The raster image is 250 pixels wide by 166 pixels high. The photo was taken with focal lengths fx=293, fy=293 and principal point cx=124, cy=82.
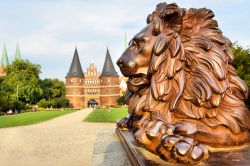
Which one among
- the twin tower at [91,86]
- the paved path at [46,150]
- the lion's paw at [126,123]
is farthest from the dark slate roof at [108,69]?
the lion's paw at [126,123]

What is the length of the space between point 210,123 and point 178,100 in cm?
25

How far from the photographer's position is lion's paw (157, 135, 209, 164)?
144cm

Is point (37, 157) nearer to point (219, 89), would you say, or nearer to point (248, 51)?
point (219, 89)

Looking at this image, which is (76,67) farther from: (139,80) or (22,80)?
(139,80)

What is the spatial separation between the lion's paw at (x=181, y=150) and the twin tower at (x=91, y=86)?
2994 inches

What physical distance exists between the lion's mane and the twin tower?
75.6 m

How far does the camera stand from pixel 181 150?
1434 mm

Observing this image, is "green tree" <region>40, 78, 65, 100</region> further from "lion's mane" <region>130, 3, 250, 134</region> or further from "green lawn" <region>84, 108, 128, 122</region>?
"lion's mane" <region>130, 3, 250, 134</region>

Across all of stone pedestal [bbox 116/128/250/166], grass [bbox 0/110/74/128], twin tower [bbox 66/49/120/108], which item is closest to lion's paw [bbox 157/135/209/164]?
stone pedestal [bbox 116/128/250/166]

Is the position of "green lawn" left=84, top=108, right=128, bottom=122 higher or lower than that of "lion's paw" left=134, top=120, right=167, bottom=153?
lower

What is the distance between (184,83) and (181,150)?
0.57 m

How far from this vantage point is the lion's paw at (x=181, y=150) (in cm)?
144

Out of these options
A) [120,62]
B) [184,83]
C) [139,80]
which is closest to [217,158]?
[184,83]

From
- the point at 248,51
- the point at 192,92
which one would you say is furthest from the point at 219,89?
the point at 248,51
